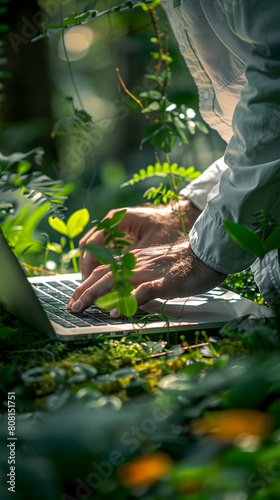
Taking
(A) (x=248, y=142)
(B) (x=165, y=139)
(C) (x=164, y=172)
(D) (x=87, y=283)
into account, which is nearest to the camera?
(A) (x=248, y=142)

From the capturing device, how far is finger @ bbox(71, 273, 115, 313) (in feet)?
2.37

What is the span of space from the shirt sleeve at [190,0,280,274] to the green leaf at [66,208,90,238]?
0.60m

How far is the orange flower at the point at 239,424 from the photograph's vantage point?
25cm

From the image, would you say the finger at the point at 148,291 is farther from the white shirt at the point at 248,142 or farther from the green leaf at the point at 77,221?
the green leaf at the point at 77,221

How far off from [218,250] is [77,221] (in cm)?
66

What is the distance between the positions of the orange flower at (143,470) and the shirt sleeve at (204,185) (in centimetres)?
89

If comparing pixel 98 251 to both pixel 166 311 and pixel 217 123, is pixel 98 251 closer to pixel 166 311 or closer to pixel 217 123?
pixel 166 311

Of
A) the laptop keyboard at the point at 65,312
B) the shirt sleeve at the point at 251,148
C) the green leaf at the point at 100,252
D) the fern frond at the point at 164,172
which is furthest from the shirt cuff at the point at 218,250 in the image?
the fern frond at the point at 164,172

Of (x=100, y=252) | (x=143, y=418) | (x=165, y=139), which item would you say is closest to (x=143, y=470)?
(x=143, y=418)

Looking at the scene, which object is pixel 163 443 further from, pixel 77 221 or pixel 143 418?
pixel 77 221

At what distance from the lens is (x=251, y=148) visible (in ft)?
2.22

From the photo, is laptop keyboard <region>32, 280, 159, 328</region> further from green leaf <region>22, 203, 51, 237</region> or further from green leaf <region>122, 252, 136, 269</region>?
green leaf <region>22, 203, 51, 237</region>

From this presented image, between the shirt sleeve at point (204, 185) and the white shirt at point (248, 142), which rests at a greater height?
the white shirt at point (248, 142)

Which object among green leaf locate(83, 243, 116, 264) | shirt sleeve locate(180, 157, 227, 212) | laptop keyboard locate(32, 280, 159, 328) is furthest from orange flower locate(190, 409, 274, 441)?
shirt sleeve locate(180, 157, 227, 212)
